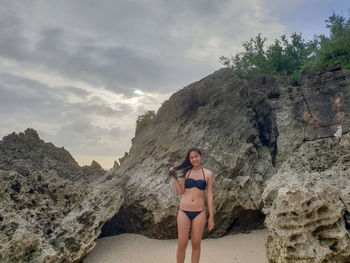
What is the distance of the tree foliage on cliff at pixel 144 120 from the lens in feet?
42.6

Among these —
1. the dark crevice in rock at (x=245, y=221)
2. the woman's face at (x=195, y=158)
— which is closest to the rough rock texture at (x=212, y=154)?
the dark crevice in rock at (x=245, y=221)

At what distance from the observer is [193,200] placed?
5.50 m

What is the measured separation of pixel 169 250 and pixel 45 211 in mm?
3479

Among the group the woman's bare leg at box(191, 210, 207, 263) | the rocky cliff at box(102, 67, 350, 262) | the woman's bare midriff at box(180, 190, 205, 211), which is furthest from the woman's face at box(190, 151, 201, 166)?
the rocky cliff at box(102, 67, 350, 262)

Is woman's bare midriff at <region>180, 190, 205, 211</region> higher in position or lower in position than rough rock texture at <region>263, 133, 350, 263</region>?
higher

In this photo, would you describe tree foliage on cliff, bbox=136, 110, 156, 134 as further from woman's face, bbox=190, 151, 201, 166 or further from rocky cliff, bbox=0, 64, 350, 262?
woman's face, bbox=190, 151, 201, 166

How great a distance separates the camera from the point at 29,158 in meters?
9.76

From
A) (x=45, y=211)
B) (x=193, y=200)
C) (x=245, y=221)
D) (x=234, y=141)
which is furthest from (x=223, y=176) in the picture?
(x=45, y=211)

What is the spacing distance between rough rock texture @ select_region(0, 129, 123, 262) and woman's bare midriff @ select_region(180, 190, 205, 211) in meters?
3.02

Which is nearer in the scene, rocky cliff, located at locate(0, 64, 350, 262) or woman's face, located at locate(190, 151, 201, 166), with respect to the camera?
rocky cliff, located at locate(0, 64, 350, 262)

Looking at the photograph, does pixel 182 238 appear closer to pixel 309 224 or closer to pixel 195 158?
pixel 195 158

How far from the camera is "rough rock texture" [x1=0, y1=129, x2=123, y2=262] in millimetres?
5832

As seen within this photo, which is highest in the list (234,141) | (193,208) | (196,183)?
(234,141)

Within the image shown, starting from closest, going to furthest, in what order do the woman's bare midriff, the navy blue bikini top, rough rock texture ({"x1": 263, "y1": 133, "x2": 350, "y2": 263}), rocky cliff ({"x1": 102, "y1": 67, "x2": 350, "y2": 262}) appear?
1. rough rock texture ({"x1": 263, "y1": 133, "x2": 350, "y2": 263})
2. the woman's bare midriff
3. the navy blue bikini top
4. rocky cliff ({"x1": 102, "y1": 67, "x2": 350, "y2": 262})
